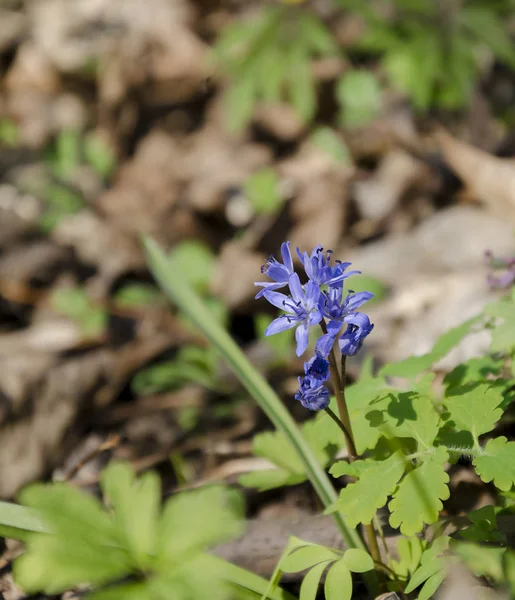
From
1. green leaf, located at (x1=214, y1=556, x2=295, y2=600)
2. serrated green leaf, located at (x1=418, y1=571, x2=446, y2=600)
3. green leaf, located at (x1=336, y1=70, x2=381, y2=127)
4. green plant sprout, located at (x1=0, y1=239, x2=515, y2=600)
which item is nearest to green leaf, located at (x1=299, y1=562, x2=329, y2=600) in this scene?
green plant sprout, located at (x1=0, y1=239, x2=515, y2=600)

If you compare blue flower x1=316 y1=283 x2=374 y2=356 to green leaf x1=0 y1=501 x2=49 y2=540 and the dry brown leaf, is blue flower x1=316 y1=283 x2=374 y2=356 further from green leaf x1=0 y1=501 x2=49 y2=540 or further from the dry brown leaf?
the dry brown leaf

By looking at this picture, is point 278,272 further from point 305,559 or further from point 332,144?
point 332,144

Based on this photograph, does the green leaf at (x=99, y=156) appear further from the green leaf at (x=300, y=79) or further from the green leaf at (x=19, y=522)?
the green leaf at (x=19, y=522)

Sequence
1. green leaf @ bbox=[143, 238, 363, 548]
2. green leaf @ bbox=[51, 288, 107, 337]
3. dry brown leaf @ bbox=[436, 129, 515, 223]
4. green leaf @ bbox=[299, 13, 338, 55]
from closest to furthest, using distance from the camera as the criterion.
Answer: green leaf @ bbox=[143, 238, 363, 548]
dry brown leaf @ bbox=[436, 129, 515, 223]
green leaf @ bbox=[51, 288, 107, 337]
green leaf @ bbox=[299, 13, 338, 55]

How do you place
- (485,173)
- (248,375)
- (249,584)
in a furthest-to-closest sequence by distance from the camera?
(485,173), (248,375), (249,584)

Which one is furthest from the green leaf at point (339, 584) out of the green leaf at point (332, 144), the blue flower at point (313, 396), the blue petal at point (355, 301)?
the green leaf at point (332, 144)

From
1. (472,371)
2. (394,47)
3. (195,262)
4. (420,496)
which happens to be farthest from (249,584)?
(394,47)

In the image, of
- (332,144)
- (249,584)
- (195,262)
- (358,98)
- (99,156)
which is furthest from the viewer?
(99,156)
